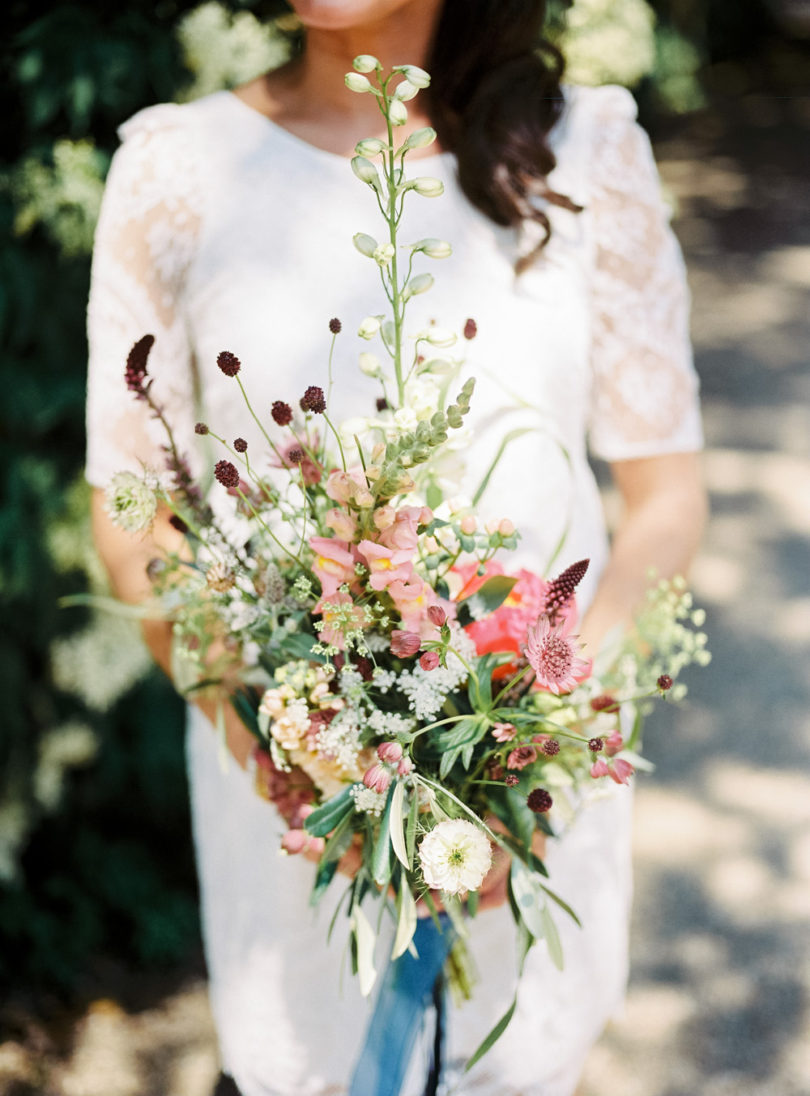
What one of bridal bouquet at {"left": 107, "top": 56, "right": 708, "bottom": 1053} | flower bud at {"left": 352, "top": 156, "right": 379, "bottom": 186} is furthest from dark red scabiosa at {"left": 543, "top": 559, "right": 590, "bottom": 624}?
flower bud at {"left": 352, "top": 156, "right": 379, "bottom": 186}

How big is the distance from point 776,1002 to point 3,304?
2.14 meters

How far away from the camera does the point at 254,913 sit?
1.43 m

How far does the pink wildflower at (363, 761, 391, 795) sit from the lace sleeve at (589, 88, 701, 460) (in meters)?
0.74

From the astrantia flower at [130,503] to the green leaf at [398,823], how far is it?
28cm

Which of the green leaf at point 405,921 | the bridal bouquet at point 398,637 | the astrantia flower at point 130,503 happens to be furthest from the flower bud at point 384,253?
the green leaf at point 405,921

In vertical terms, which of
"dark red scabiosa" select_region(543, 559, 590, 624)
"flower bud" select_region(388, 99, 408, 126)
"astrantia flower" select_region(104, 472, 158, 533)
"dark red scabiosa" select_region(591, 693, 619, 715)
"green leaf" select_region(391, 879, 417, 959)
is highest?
"flower bud" select_region(388, 99, 408, 126)

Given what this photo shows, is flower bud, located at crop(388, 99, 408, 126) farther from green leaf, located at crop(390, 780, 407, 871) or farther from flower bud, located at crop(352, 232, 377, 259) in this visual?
green leaf, located at crop(390, 780, 407, 871)

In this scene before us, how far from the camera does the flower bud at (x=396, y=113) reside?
73 centimetres

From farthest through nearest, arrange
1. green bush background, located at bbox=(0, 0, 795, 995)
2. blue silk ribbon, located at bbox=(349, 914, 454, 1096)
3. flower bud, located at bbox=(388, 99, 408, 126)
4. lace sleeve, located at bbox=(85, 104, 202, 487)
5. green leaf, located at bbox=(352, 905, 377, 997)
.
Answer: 1. green bush background, located at bbox=(0, 0, 795, 995)
2. lace sleeve, located at bbox=(85, 104, 202, 487)
3. blue silk ribbon, located at bbox=(349, 914, 454, 1096)
4. green leaf, located at bbox=(352, 905, 377, 997)
5. flower bud, located at bbox=(388, 99, 408, 126)

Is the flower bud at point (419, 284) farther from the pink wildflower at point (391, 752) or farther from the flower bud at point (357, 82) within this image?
the pink wildflower at point (391, 752)

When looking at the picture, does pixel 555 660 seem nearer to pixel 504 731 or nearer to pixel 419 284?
pixel 504 731

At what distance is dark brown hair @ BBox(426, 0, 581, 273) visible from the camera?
1321mm

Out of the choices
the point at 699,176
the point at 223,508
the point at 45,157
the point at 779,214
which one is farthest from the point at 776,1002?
the point at 699,176

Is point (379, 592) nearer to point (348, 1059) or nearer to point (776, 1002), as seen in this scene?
point (348, 1059)
